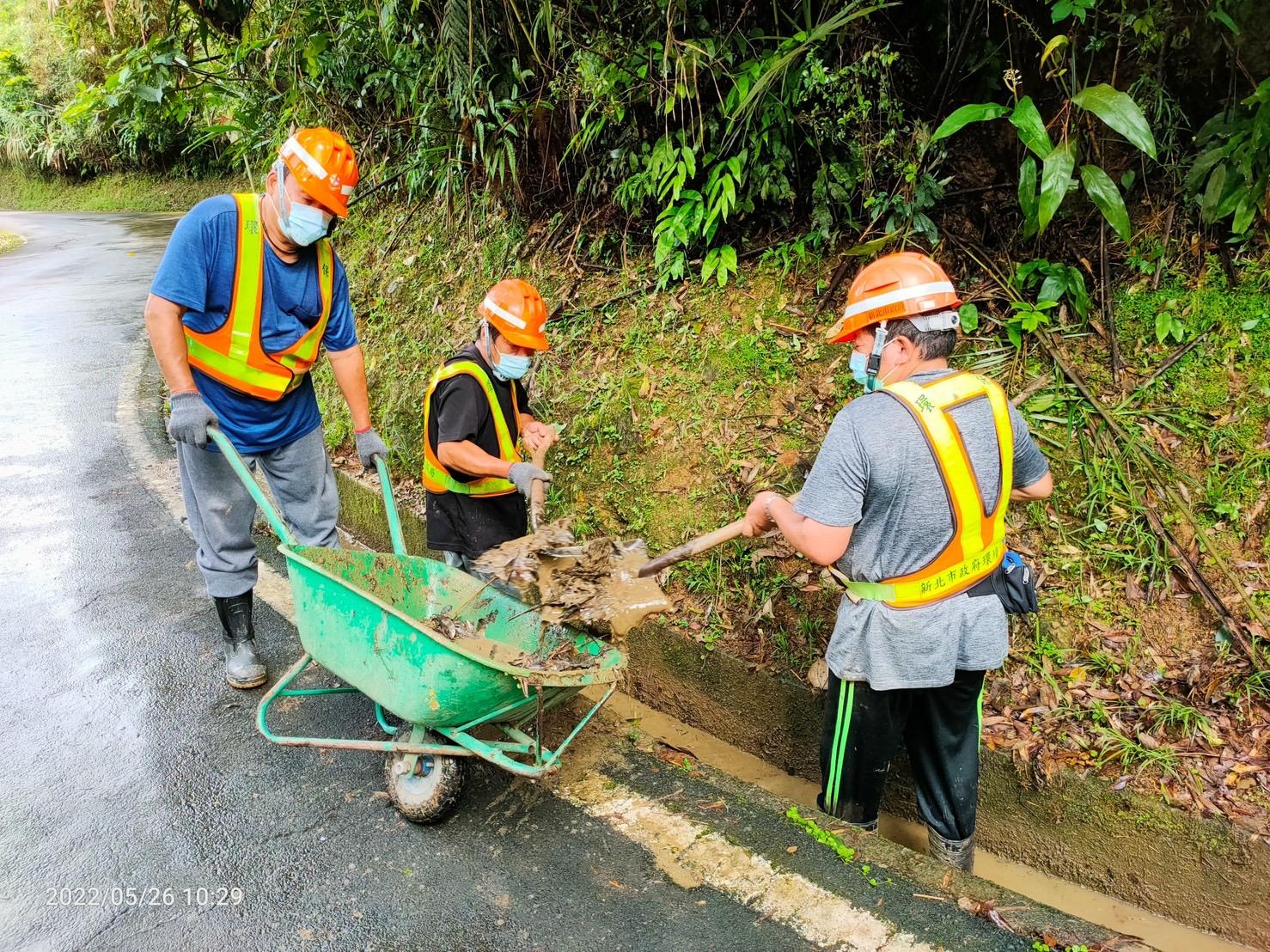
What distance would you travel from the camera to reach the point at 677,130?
4.99 metres

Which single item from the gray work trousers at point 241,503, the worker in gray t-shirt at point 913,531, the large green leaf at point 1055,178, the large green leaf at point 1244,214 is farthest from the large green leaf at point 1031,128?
the gray work trousers at point 241,503

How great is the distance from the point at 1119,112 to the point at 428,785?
3.68 m

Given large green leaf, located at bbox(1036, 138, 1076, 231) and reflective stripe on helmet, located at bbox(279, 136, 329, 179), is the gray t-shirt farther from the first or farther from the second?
reflective stripe on helmet, located at bbox(279, 136, 329, 179)

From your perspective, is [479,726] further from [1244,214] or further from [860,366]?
[1244,214]

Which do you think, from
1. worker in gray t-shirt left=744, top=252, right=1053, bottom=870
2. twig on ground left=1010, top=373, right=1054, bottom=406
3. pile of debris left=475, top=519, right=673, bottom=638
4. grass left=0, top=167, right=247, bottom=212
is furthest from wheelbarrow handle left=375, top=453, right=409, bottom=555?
grass left=0, top=167, right=247, bottom=212

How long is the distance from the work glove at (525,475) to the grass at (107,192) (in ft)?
69.2

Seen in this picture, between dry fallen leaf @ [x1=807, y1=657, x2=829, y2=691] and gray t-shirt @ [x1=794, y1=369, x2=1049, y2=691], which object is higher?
gray t-shirt @ [x1=794, y1=369, x2=1049, y2=691]

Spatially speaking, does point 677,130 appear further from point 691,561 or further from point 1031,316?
point 691,561

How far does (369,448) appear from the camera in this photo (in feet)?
12.8

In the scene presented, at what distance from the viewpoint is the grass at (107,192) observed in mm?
23641

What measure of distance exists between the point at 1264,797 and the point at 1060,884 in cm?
76

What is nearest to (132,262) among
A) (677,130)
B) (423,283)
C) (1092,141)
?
(423,283)

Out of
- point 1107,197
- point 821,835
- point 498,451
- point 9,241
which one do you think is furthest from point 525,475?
point 9,241

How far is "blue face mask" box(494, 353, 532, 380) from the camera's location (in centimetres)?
363
